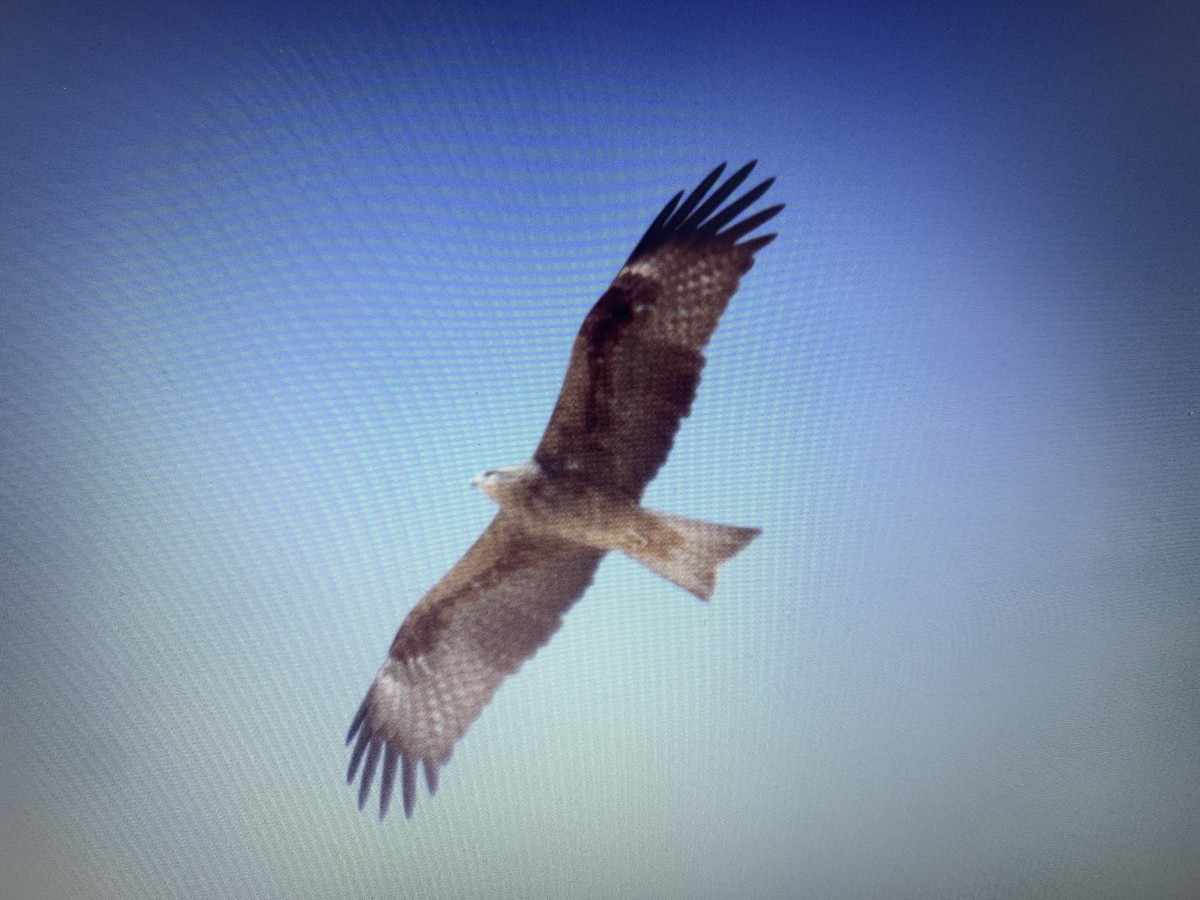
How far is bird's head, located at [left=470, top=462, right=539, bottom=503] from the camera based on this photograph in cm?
165

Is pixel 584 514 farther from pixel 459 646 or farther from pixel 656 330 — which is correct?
pixel 459 646

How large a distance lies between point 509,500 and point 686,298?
647 millimetres

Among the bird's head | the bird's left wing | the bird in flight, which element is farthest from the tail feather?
the bird's head

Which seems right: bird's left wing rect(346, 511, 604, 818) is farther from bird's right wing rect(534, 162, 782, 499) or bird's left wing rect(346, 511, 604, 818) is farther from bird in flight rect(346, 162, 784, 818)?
bird's right wing rect(534, 162, 782, 499)

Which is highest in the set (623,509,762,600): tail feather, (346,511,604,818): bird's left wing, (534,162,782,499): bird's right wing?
(534,162,782,499): bird's right wing

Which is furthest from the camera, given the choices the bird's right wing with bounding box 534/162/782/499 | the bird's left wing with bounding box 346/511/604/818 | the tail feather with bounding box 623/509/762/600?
the bird's left wing with bounding box 346/511/604/818

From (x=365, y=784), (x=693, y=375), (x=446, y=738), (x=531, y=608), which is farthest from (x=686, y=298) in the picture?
(x=365, y=784)

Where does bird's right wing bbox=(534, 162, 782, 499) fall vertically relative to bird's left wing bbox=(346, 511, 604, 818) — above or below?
above

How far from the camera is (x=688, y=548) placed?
1.72 meters

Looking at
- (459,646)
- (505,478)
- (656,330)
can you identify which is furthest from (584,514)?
(459,646)

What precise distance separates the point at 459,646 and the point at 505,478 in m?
0.65

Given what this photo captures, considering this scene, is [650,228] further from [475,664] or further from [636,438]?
[475,664]

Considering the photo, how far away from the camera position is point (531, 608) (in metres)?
1.95

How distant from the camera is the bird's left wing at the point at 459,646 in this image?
6.18ft
